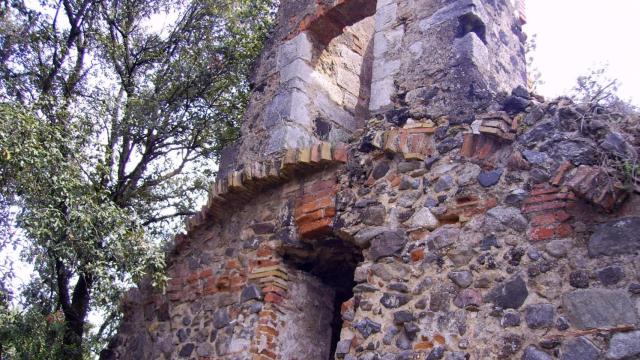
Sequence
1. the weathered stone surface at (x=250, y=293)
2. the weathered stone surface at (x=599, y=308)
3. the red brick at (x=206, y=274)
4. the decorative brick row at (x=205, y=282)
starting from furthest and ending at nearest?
1. the red brick at (x=206, y=274)
2. the decorative brick row at (x=205, y=282)
3. the weathered stone surface at (x=250, y=293)
4. the weathered stone surface at (x=599, y=308)

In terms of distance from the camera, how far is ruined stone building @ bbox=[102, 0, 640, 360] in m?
3.58

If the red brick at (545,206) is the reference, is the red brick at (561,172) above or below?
above

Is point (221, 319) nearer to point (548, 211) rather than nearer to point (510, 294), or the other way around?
point (510, 294)

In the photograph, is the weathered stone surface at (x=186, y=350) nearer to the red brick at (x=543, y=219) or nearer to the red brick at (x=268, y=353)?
the red brick at (x=268, y=353)

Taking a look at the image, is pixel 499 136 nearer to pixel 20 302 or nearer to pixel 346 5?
pixel 346 5

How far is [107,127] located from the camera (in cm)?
687

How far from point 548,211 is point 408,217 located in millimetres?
975

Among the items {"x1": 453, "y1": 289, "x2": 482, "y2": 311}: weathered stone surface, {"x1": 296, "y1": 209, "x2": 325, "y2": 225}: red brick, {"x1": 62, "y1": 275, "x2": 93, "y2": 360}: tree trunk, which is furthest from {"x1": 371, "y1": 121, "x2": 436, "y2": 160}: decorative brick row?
{"x1": 62, "y1": 275, "x2": 93, "y2": 360}: tree trunk

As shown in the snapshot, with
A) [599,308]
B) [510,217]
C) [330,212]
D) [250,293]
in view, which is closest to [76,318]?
[250,293]

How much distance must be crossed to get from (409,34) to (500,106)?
57.8 inches

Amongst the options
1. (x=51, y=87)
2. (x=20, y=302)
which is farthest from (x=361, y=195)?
(x=51, y=87)

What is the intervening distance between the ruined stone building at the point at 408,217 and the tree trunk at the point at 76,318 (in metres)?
0.48

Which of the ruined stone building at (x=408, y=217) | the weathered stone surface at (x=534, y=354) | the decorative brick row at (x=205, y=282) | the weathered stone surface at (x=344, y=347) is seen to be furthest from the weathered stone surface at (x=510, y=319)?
the decorative brick row at (x=205, y=282)

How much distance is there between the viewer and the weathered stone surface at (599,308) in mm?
3295
